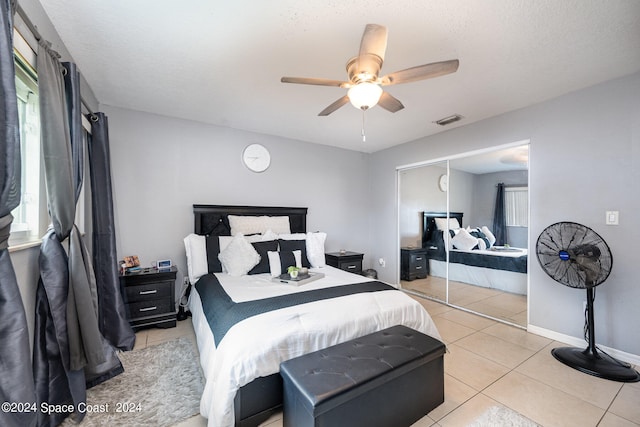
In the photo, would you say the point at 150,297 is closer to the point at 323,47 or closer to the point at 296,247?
the point at 296,247

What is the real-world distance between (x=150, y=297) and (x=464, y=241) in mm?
4059

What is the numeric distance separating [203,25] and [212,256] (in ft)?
7.32

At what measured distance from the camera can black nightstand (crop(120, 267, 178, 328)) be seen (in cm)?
275

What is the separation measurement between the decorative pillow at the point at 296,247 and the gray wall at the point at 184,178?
0.93m

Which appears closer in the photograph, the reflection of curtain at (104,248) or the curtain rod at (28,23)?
the curtain rod at (28,23)

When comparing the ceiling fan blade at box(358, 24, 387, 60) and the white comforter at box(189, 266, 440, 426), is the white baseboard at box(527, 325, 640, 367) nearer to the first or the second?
the white comforter at box(189, 266, 440, 426)

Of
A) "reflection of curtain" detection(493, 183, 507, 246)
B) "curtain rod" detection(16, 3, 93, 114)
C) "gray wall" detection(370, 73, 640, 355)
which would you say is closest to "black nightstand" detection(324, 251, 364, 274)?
"reflection of curtain" detection(493, 183, 507, 246)

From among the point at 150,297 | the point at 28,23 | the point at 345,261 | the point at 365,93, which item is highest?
the point at 28,23

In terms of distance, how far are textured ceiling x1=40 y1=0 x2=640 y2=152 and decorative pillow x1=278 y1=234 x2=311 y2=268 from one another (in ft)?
5.35

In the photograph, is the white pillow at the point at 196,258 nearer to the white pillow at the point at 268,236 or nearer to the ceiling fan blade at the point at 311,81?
the white pillow at the point at 268,236

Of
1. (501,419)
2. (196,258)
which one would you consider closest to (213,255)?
(196,258)

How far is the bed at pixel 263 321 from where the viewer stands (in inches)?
59.6

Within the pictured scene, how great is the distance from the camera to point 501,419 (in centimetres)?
164

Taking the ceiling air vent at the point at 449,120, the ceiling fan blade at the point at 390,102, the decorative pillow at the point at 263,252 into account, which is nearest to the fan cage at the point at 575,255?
the ceiling air vent at the point at 449,120
